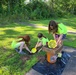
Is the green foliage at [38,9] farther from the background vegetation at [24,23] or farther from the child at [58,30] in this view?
the child at [58,30]

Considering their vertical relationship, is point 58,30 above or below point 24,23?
above

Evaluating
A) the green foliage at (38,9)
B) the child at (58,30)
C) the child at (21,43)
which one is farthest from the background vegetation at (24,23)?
the child at (58,30)

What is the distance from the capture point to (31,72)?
438cm

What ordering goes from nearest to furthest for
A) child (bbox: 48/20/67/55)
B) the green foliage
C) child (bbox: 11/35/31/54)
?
child (bbox: 48/20/67/55)
child (bbox: 11/35/31/54)
the green foliage

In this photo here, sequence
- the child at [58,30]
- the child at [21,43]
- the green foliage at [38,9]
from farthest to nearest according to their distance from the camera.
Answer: the green foliage at [38,9] → the child at [21,43] → the child at [58,30]

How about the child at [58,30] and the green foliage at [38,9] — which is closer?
the child at [58,30]

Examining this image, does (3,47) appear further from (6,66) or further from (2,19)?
(2,19)

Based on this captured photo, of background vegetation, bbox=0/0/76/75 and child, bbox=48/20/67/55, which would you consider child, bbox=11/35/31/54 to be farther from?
child, bbox=48/20/67/55

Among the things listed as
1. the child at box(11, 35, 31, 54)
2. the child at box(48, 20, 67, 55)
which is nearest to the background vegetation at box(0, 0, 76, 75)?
the child at box(11, 35, 31, 54)

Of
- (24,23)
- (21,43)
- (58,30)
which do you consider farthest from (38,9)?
(58,30)

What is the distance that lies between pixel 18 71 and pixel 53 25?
62.3 inches

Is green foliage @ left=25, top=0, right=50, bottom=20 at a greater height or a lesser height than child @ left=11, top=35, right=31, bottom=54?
greater

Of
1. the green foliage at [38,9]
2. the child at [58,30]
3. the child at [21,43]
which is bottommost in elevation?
the child at [21,43]

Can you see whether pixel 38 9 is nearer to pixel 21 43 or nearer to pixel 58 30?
pixel 21 43
